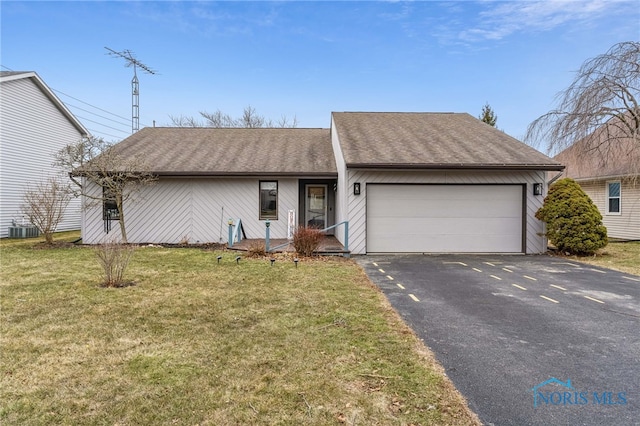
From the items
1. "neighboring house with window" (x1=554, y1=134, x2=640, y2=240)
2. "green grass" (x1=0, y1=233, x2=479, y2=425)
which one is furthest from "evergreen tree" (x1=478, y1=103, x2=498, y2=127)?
"green grass" (x1=0, y1=233, x2=479, y2=425)

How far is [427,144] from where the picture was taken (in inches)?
447

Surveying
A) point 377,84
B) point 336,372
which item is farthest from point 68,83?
point 336,372

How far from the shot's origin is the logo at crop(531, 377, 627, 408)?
8.75 ft

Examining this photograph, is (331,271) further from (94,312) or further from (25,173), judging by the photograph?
(25,173)

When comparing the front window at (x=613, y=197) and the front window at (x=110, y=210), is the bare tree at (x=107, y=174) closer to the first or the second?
the front window at (x=110, y=210)

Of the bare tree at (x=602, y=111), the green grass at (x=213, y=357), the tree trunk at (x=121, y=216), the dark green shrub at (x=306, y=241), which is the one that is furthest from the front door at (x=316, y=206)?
the bare tree at (x=602, y=111)

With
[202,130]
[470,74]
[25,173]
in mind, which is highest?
[470,74]

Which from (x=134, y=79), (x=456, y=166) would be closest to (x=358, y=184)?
(x=456, y=166)

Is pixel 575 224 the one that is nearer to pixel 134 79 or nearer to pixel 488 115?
pixel 488 115

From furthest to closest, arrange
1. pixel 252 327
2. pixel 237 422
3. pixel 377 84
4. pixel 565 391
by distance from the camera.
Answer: pixel 377 84 → pixel 252 327 → pixel 565 391 → pixel 237 422

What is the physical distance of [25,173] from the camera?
15227 millimetres

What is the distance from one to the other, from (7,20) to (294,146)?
11.9 meters

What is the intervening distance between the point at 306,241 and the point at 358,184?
227cm

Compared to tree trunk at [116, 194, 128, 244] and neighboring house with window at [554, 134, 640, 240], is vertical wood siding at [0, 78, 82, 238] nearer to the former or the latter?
tree trunk at [116, 194, 128, 244]
